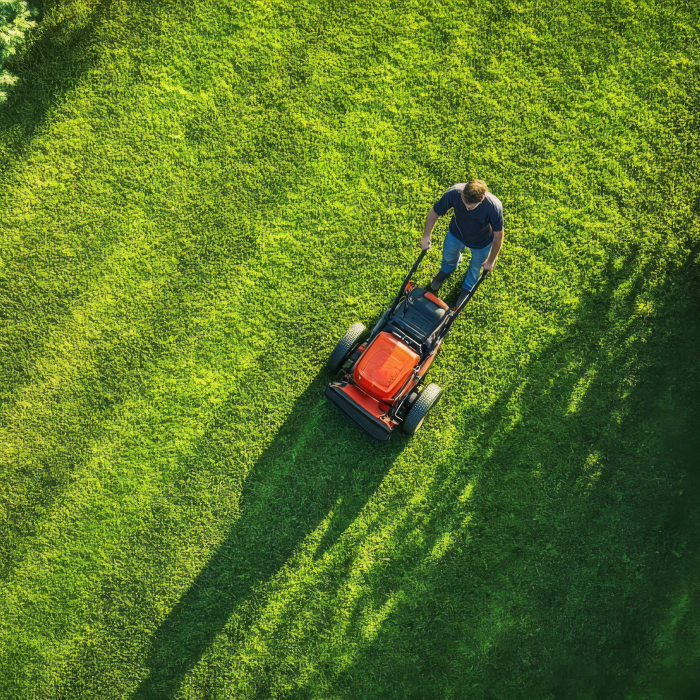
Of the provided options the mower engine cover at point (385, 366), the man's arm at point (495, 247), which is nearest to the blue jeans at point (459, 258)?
the man's arm at point (495, 247)

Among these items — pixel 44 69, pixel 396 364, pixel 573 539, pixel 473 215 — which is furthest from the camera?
pixel 44 69

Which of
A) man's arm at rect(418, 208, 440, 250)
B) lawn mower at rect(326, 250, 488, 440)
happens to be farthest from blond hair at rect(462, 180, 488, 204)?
lawn mower at rect(326, 250, 488, 440)

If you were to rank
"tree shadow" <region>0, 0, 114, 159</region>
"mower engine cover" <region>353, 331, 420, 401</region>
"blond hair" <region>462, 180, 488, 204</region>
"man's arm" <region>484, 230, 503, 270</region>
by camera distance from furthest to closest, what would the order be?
"tree shadow" <region>0, 0, 114, 159</region>, "mower engine cover" <region>353, 331, 420, 401</region>, "man's arm" <region>484, 230, 503, 270</region>, "blond hair" <region>462, 180, 488, 204</region>

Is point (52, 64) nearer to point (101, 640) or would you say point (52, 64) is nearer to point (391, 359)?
point (391, 359)

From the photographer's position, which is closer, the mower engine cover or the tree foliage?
the mower engine cover

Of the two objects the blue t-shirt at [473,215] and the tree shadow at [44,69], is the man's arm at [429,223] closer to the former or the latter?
the blue t-shirt at [473,215]

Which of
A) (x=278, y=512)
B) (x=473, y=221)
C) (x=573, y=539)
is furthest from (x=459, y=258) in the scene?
(x=278, y=512)

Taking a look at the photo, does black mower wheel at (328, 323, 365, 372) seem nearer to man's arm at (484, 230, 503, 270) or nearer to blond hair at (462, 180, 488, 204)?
man's arm at (484, 230, 503, 270)

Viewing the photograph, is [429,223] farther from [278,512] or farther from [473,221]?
[278,512]
